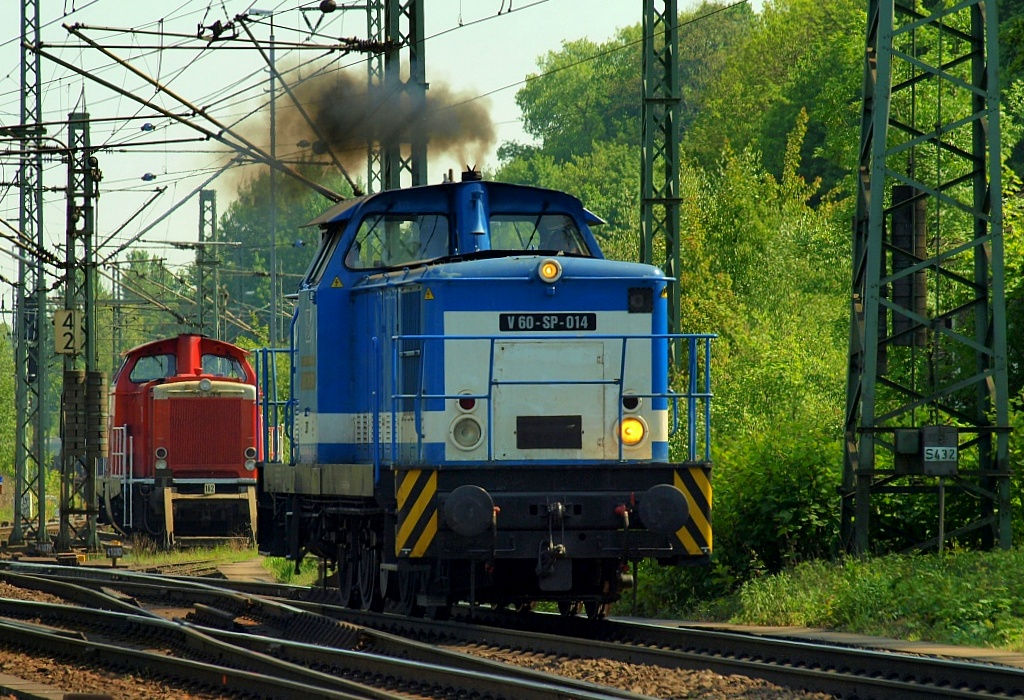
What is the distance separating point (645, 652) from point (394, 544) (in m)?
2.24

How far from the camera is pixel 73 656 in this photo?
36.4 feet

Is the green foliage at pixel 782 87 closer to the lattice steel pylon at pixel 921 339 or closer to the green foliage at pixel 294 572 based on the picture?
the green foliage at pixel 294 572

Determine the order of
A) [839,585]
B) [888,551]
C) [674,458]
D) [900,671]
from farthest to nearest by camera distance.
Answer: [674,458] < [888,551] < [839,585] < [900,671]

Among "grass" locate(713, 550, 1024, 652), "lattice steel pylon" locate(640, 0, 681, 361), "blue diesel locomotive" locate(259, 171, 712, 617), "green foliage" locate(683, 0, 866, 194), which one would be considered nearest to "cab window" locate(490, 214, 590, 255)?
"blue diesel locomotive" locate(259, 171, 712, 617)

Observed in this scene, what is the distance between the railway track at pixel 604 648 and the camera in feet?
27.0

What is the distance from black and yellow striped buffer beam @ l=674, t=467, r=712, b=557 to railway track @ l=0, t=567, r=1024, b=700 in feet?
2.04

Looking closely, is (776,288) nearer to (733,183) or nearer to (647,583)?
(733,183)

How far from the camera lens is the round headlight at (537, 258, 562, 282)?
11.1 meters

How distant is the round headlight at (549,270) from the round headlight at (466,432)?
1.20 meters

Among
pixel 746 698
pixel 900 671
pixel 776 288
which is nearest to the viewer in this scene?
pixel 746 698

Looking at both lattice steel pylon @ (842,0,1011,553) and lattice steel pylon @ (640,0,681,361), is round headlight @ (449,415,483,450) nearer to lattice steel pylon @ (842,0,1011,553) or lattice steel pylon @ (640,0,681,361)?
lattice steel pylon @ (842,0,1011,553)

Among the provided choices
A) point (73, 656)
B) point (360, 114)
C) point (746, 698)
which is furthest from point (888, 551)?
point (360, 114)

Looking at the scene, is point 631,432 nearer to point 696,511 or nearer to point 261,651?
point 696,511

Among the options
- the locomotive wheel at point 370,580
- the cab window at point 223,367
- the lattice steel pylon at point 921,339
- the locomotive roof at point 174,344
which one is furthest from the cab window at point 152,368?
the lattice steel pylon at point 921,339
